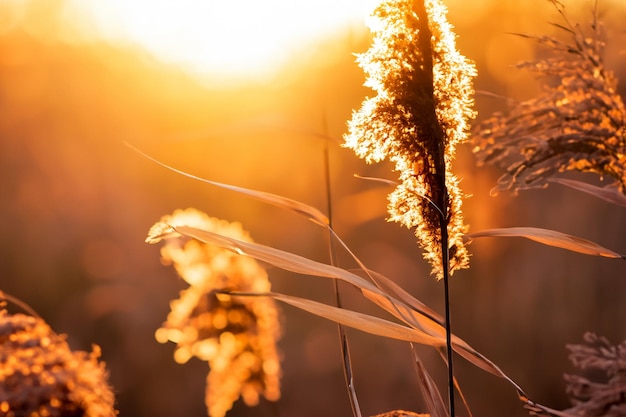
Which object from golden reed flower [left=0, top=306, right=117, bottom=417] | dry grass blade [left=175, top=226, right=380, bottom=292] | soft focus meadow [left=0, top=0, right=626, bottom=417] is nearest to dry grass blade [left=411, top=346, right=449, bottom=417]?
dry grass blade [left=175, top=226, right=380, bottom=292]

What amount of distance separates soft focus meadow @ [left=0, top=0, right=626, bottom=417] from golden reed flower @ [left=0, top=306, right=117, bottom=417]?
6.30 ft

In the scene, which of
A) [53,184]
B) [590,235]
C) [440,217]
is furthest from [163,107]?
[440,217]

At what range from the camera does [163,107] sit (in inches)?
186

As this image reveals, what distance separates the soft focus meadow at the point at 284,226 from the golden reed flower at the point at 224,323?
3.84 ft

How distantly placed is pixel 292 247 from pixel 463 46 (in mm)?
1771

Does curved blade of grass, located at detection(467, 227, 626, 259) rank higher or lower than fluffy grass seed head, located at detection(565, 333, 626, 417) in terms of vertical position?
higher

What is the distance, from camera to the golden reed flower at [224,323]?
1640mm

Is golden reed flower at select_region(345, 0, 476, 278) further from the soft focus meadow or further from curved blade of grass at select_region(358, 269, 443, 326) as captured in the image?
the soft focus meadow

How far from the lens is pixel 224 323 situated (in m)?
1.69

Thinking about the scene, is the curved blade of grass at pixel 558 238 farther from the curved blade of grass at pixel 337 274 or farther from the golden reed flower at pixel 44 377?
the golden reed flower at pixel 44 377

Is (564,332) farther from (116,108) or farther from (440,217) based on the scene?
Answer: (116,108)

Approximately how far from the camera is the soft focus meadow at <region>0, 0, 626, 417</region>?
354cm

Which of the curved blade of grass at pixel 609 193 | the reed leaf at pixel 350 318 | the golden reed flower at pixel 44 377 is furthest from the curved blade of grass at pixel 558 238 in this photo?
the golden reed flower at pixel 44 377

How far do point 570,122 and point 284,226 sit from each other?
11.0 feet
